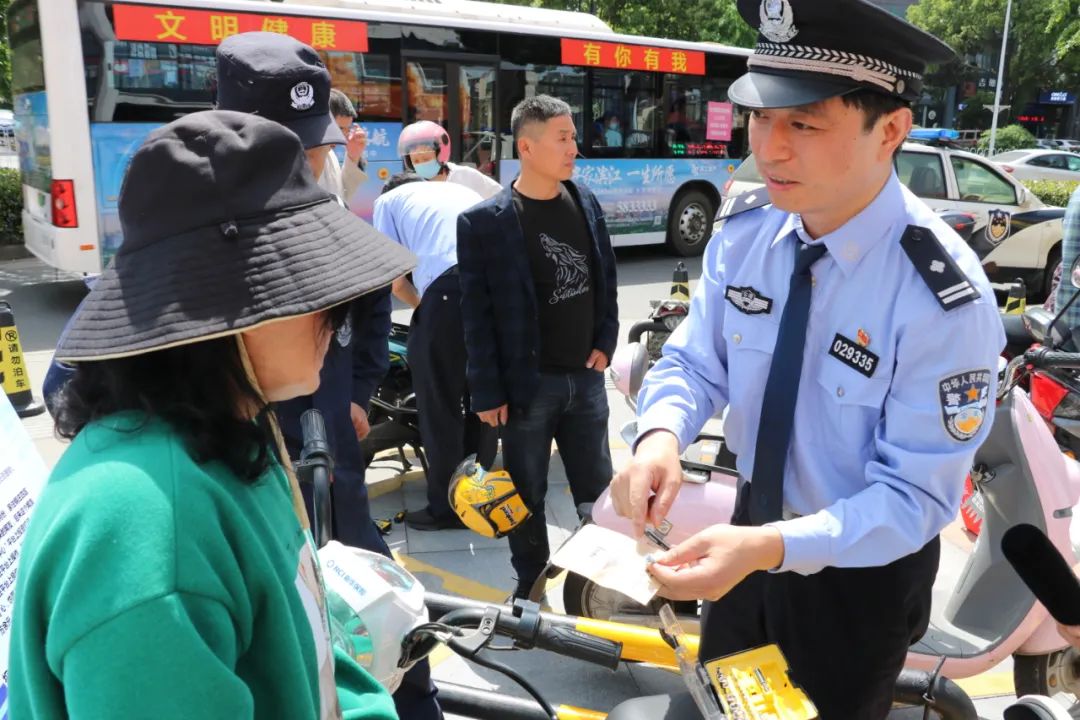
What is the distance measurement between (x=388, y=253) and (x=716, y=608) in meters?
1.15

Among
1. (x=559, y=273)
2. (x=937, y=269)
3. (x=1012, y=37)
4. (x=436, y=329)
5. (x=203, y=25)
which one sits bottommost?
(x=436, y=329)

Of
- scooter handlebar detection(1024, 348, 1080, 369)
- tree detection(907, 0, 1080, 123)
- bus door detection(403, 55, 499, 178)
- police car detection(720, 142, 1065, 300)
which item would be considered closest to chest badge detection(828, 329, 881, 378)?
scooter handlebar detection(1024, 348, 1080, 369)

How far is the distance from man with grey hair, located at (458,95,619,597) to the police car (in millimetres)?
5612

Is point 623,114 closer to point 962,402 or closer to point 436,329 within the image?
point 436,329

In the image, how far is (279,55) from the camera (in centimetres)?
264

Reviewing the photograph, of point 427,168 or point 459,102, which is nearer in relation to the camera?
point 427,168

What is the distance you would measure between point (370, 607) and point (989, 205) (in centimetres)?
973

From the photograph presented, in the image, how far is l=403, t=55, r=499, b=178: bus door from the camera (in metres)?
10.2

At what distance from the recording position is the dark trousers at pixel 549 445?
3.48 m

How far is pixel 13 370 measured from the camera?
5.83m

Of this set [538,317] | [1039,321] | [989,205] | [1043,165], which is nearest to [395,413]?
[538,317]

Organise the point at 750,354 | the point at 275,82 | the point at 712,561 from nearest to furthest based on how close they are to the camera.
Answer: the point at 712,561 < the point at 750,354 < the point at 275,82

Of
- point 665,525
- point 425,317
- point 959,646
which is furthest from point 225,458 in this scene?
point 425,317

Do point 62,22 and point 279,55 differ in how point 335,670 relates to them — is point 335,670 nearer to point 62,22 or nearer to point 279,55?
point 279,55
